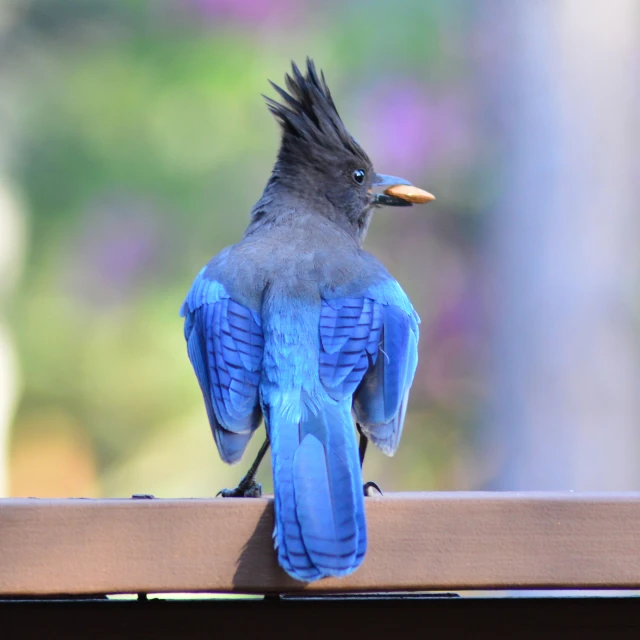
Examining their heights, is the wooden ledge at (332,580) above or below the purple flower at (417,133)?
below

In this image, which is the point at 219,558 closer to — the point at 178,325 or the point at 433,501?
the point at 433,501

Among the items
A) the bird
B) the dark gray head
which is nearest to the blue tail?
the bird

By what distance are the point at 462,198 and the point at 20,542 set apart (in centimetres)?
391

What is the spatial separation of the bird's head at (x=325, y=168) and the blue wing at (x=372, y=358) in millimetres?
611

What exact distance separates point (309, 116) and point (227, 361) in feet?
3.01

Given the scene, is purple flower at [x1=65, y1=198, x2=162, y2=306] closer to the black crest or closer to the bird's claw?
the black crest

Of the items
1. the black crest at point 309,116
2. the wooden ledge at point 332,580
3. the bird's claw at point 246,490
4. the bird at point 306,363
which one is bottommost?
the bird's claw at point 246,490

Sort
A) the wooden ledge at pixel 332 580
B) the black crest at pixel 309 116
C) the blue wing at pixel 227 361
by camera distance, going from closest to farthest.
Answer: the wooden ledge at pixel 332 580 < the blue wing at pixel 227 361 < the black crest at pixel 309 116

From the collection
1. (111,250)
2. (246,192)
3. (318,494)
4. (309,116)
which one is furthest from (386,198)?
(111,250)

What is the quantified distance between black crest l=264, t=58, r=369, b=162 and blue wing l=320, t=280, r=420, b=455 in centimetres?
66

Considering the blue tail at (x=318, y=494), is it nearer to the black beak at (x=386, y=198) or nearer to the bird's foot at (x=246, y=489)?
the bird's foot at (x=246, y=489)

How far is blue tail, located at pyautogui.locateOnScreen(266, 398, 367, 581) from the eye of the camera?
1.35m

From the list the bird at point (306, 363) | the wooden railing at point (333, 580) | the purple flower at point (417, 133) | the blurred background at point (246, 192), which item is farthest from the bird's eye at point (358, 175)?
the purple flower at point (417, 133)

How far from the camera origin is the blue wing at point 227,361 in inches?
75.2
